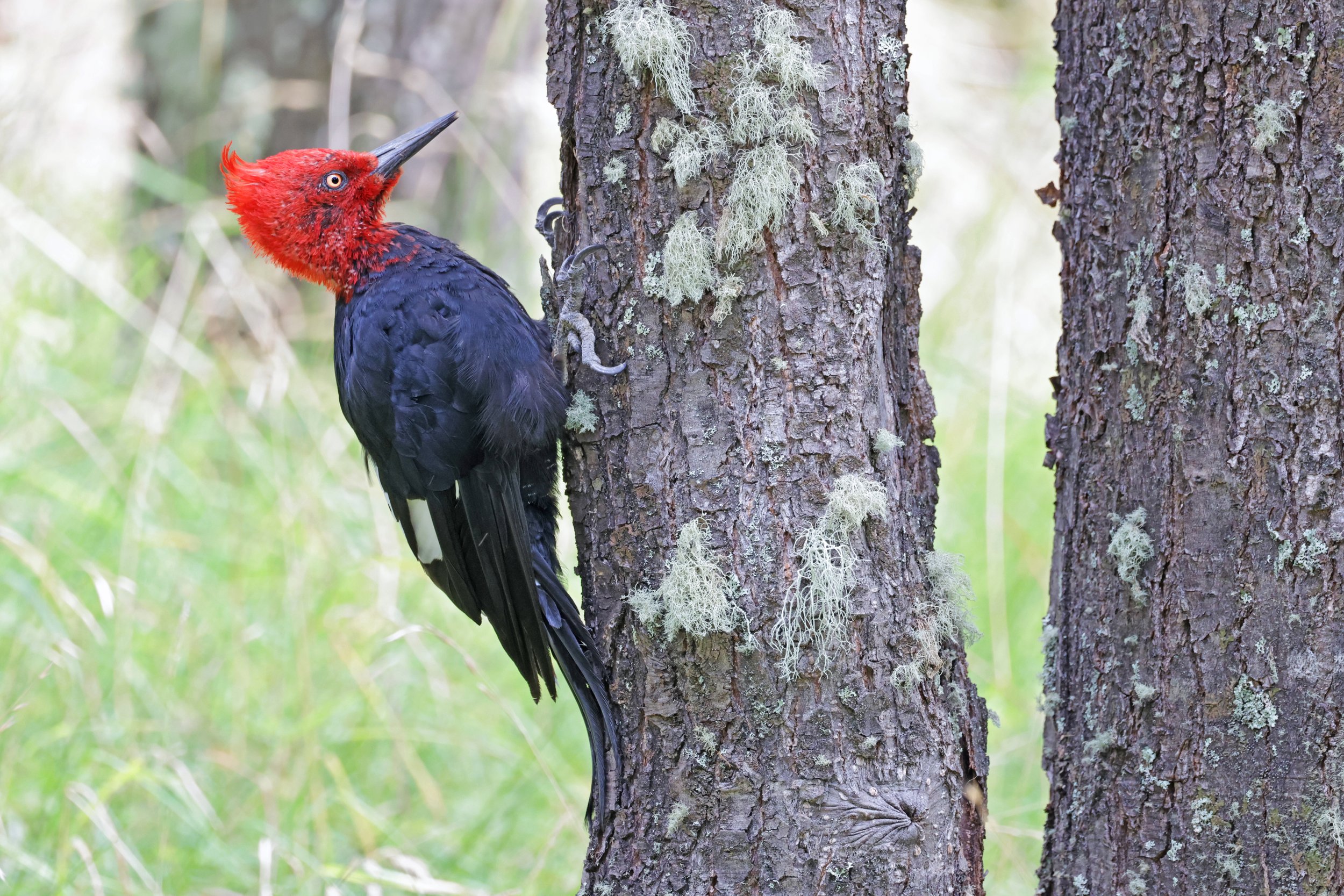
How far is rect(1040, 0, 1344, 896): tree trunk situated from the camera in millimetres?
1250

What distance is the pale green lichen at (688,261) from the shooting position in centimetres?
135

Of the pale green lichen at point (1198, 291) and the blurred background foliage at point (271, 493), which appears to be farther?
the blurred background foliage at point (271, 493)

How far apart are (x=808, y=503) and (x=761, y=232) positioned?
33cm

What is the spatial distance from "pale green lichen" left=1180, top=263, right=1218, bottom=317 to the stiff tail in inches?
33.0

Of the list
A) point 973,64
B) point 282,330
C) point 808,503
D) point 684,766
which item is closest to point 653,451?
point 808,503

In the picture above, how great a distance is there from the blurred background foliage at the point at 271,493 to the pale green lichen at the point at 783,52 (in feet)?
4.10

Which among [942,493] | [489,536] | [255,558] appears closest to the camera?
[489,536]

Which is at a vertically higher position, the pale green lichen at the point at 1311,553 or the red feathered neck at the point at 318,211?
the red feathered neck at the point at 318,211

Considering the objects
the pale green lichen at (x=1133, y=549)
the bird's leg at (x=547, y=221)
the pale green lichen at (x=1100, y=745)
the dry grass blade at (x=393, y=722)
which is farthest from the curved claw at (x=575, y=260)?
the dry grass blade at (x=393, y=722)

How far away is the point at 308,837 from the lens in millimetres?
2295

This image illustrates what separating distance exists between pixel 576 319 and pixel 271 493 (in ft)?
5.53

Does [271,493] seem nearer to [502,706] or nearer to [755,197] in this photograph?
[502,706]

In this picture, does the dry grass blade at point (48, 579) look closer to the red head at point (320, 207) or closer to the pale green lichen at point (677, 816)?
the red head at point (320, 207)

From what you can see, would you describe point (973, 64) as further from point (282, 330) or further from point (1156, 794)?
point (1156, 794)
